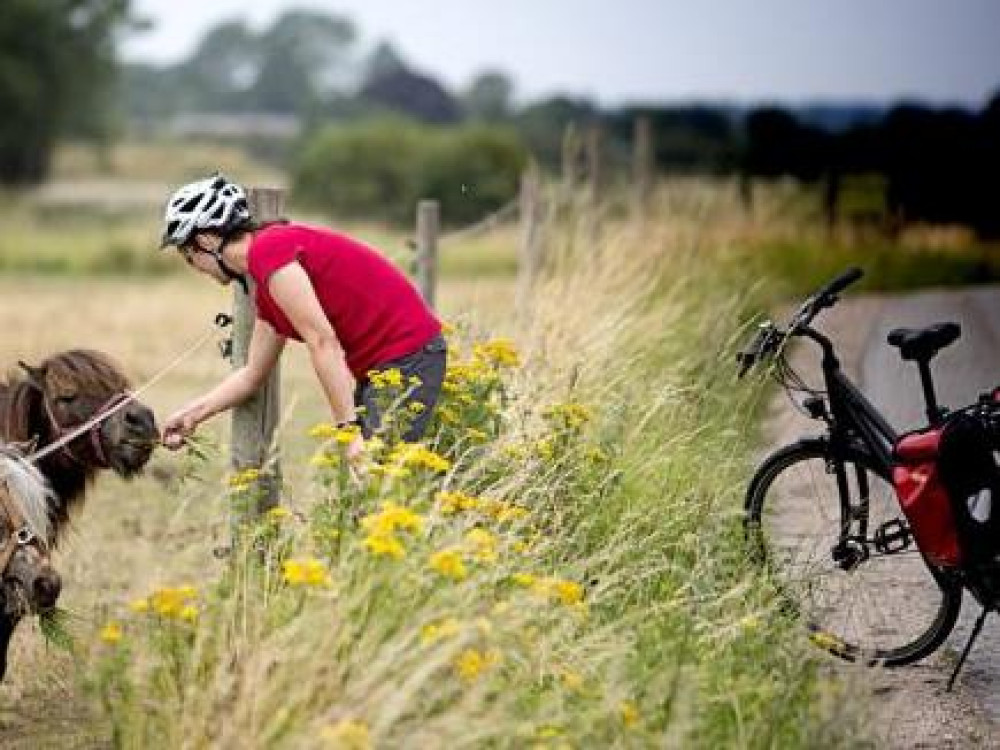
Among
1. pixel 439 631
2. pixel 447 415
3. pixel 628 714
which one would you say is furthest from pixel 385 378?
pixel 628 714

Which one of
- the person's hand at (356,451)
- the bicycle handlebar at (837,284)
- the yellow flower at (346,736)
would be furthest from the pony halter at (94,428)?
the yellow flower at (346,736)

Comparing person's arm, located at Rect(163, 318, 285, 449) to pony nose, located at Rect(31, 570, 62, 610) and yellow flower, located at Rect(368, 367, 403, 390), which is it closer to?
yellow flower, located at Rect(368, 367, 403, 390)

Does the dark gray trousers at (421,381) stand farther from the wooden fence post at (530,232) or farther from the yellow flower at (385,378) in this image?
the wooden fence post at (530,232)

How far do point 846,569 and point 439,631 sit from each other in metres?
2.73

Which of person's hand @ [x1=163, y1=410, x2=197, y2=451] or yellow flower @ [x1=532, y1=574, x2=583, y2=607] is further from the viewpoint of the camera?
person's hand @ [x1=163, y1=410, x2=197, y2=451]

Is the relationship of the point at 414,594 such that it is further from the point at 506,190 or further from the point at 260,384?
the point at 506,190

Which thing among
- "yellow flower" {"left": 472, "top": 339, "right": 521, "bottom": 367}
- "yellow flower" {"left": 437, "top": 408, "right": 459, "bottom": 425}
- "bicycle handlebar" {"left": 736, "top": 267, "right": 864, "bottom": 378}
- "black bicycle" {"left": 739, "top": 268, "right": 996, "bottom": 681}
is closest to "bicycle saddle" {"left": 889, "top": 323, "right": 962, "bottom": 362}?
"black bicycle" {"left": 739, "top": 268, "right": 996, "bottom": 681}

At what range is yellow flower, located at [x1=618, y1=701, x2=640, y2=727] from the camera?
418cm

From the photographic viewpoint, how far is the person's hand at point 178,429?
6012 millimetres

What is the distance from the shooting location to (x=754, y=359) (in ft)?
21.7

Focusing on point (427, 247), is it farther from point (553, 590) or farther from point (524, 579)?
point (524, 579)

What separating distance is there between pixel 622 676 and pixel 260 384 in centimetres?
219

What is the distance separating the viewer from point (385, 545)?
4180mm

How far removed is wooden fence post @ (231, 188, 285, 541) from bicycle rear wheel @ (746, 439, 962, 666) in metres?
1.79
